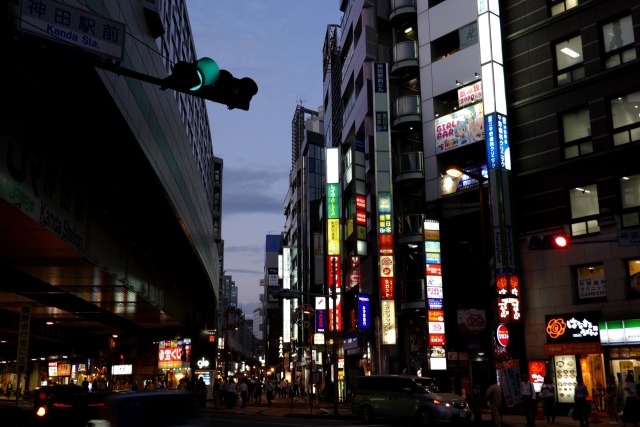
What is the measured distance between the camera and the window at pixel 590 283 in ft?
88.5

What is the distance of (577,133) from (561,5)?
6.19 m

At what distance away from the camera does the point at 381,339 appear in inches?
1457

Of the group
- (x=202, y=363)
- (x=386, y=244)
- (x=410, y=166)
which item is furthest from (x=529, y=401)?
(x=202, y=363)

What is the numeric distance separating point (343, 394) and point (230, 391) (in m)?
11.9

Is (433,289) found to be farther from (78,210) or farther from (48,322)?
(48,322)

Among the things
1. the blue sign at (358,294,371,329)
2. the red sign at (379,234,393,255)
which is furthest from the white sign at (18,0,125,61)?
the blue sign at (358,294,371,329)

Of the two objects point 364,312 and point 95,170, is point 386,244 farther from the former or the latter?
point 95,170

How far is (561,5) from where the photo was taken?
3023 cm

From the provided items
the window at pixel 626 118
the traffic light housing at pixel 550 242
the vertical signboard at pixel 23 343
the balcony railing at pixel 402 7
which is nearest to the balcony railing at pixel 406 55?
the balcony railing at pixel 402 7

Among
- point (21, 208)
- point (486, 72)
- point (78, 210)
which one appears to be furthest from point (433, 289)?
point (21, 208)

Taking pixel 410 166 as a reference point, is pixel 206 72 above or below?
below

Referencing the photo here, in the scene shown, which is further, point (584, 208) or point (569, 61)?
point (569, 61)

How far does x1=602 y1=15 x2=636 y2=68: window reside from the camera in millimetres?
27297

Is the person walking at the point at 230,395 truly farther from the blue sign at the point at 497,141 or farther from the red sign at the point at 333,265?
the blue sign at the point at 497,141
